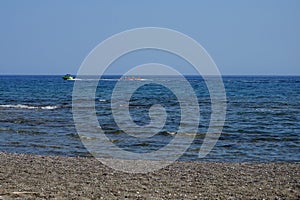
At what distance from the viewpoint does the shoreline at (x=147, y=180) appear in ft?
31.8

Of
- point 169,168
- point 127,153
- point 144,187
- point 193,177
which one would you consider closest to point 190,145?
point 127,153

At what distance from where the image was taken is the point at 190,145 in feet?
60.9

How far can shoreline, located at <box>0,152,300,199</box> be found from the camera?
31.8 feet

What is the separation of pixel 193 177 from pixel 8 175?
4646 millimetres

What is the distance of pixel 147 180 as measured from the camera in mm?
11352

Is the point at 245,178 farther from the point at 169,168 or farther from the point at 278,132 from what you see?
the point at 278,132

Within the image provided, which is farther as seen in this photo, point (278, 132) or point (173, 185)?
point (278, 132)

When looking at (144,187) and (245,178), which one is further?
(245,178)

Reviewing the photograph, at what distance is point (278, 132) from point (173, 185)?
13260 millimetres

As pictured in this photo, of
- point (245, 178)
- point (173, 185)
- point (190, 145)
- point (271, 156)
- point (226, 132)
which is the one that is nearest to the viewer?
point (173, 185)

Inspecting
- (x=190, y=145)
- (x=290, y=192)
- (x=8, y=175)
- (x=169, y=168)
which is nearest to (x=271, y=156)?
(x=190, y=145)

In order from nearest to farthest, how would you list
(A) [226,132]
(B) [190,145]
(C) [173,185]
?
(C) [173,185]
(B) [190,145]
(A) [226,132]

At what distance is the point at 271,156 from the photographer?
16312 millimetres

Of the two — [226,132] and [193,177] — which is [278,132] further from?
[193,177]
